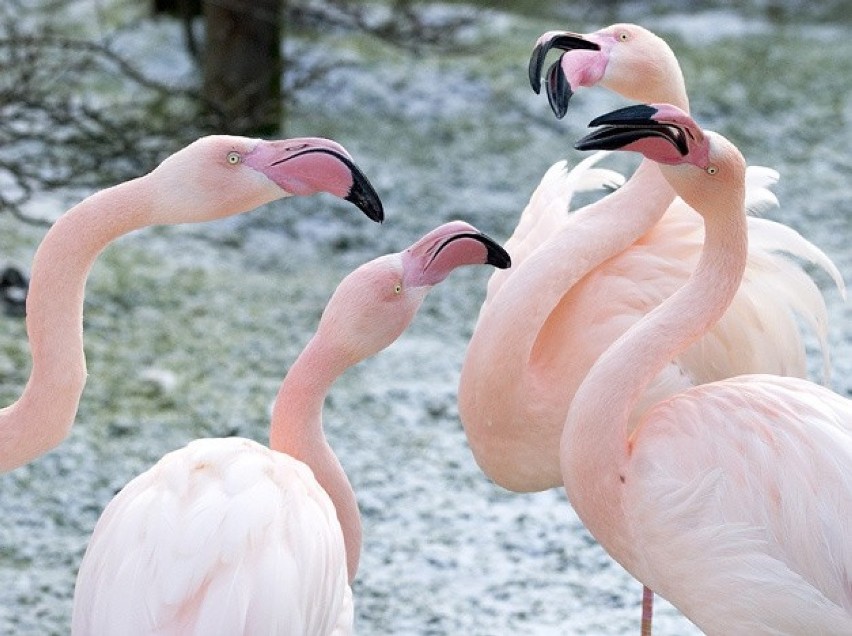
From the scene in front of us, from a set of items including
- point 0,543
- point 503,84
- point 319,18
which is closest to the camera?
point 0,543

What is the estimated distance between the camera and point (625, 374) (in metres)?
2.98

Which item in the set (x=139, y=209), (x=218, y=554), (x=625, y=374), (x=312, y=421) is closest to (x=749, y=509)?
(x=625, y=374)

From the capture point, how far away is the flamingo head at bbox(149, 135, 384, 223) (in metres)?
2.74

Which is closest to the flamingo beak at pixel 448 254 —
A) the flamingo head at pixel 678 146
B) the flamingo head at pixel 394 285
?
the flamingo head at pixel 394 285

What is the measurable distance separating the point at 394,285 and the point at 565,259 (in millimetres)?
644

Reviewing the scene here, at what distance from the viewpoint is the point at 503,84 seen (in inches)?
336

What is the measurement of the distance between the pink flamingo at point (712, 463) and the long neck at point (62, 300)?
894 millimetres

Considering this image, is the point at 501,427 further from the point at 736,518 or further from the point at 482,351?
the point at 736,518

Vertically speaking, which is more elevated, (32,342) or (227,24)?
(32,342)

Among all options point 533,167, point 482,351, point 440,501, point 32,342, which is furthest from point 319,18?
point 32,342

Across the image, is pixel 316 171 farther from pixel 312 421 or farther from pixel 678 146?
pixel 678 146

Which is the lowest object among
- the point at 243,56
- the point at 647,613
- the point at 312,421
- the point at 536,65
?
the point at 243,56

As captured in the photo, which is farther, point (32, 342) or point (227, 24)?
point (227, 24)

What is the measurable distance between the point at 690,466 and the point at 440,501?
71.3 inches
